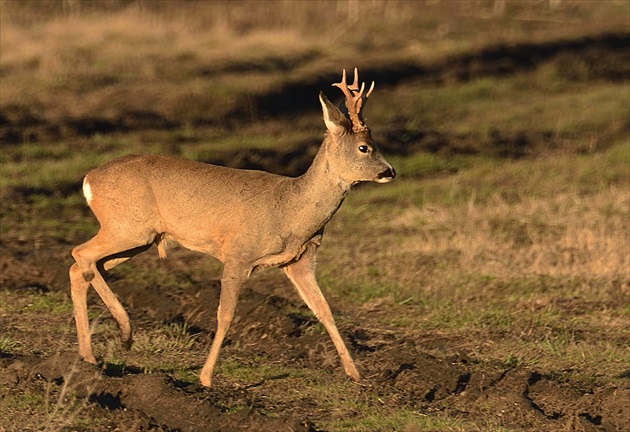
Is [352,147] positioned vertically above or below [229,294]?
above

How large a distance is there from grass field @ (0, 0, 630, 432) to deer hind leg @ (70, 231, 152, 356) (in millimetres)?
208

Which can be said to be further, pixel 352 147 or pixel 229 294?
pixel 352 147

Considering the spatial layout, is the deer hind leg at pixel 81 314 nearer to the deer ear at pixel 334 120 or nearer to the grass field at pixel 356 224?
the grass field at pixel 356 224

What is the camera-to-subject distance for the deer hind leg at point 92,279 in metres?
8.22

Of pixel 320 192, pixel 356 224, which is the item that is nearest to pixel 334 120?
pixel 320 192

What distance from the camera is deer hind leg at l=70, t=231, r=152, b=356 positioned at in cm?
822

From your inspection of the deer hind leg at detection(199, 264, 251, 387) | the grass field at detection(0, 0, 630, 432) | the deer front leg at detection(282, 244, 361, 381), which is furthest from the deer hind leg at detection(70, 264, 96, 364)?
the deer front leg at detection(282, 244, 361, 381)

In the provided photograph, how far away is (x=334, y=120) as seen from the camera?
26.5 feet

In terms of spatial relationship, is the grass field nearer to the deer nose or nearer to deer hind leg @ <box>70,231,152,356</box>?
deer hind leg @ <box>70,231,152,356</box>

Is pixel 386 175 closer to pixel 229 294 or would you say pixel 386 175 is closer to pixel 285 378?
pixel 229 294

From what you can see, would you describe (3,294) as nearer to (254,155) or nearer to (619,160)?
(254,155)

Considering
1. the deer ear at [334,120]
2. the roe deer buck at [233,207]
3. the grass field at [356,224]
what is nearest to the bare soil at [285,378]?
the grass field at [356,224]

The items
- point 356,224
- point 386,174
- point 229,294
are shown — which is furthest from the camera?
point 356,224

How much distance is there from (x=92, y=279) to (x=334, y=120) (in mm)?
1999
